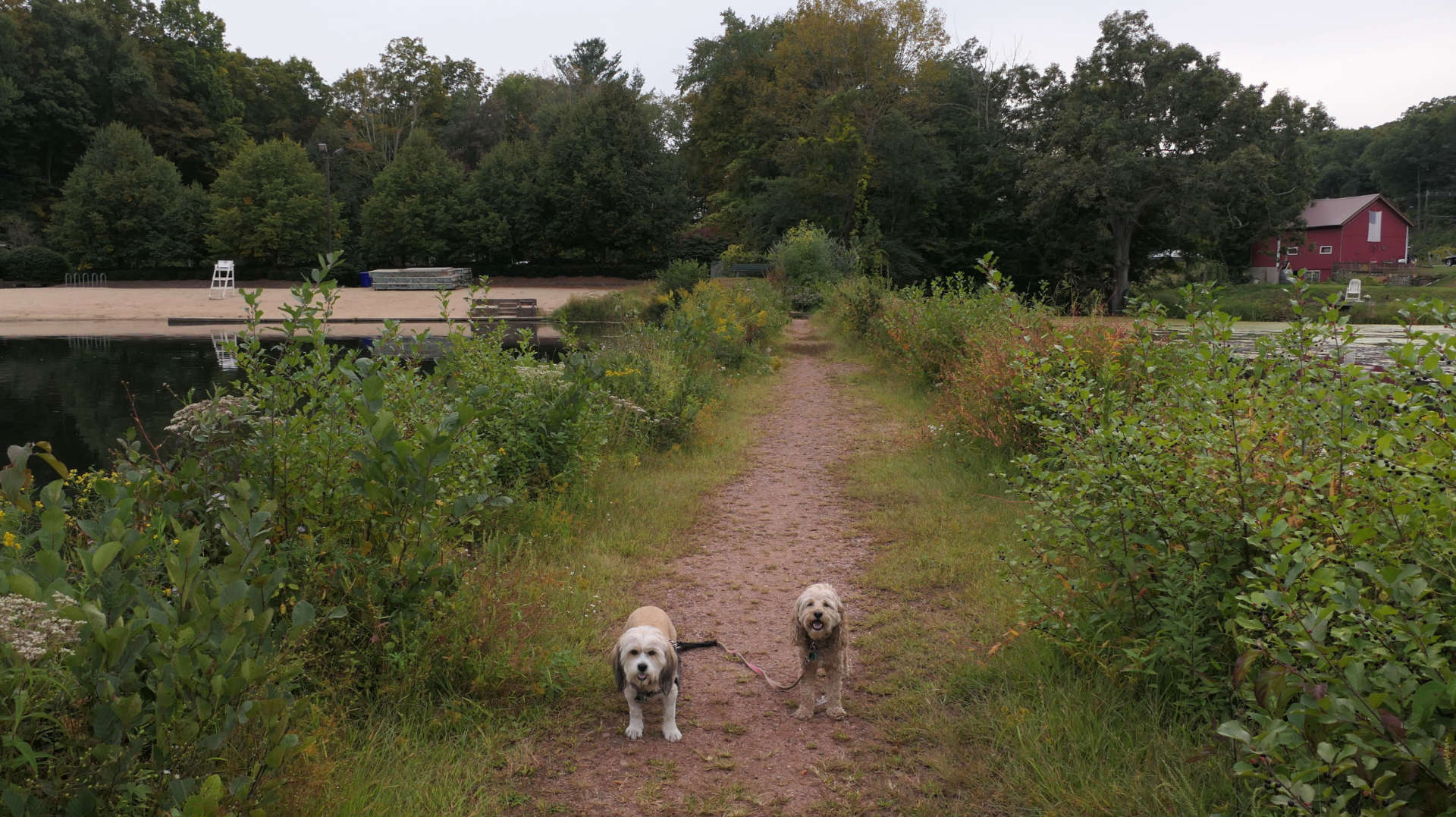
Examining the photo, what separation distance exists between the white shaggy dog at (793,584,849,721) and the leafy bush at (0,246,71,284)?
5403 centimetres

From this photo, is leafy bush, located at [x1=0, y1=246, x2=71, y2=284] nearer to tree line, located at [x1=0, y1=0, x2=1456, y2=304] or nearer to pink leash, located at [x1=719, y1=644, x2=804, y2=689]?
tree line, located at [x1=0, y1=0, x2=1456, y2=304]

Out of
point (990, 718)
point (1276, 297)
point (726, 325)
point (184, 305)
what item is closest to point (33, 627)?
point (990, 718)

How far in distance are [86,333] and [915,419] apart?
27.3 meters

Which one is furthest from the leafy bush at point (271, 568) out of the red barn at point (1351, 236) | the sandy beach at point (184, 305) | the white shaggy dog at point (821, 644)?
the red barn at point (1351, 236)

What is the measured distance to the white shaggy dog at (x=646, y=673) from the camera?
12.5 feet

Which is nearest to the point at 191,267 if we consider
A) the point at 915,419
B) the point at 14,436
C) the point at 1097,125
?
the point at 14,436

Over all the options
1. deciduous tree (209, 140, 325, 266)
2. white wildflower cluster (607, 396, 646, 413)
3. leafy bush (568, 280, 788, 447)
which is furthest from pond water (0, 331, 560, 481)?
deciduous tree (209, 140, 325, 266)

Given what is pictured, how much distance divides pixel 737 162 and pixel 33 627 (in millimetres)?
44542

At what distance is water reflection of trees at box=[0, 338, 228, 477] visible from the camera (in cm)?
1136

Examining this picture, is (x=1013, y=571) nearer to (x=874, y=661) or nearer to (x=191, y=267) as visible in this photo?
(x=874, y=661)

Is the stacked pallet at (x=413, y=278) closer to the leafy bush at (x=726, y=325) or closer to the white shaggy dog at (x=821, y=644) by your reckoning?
the leafy bush at (x=726, y=325)

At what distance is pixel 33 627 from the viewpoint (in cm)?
239

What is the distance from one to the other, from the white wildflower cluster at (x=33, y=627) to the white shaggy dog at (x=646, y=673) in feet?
6.54

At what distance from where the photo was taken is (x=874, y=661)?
4.67m
